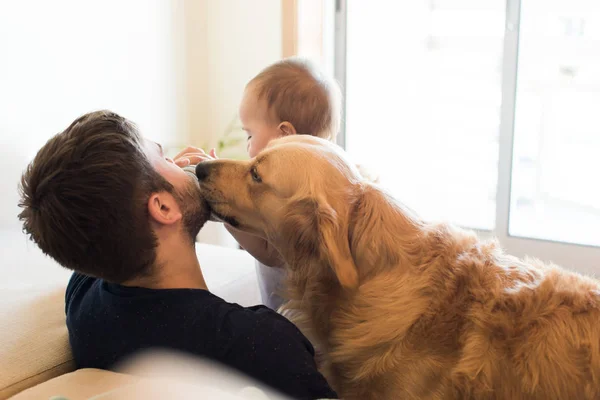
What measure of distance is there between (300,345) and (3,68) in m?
2.11

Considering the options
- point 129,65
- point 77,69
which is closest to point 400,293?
point 77,69

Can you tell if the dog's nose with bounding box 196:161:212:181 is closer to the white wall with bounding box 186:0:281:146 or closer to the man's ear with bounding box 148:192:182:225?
the man's ear with bounding box 148:192:182:225

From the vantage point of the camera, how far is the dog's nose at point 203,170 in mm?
1458

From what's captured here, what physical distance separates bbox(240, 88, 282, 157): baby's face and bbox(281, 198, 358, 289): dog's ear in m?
0.60

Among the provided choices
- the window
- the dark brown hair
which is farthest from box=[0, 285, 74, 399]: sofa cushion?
the window

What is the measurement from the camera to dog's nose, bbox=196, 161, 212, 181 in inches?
57.4

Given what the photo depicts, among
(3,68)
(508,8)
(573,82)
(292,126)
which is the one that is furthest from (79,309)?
(573,82)

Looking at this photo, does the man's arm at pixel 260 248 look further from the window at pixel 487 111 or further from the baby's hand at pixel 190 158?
the window at pixel 487 111

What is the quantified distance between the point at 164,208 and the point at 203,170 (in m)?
0.22

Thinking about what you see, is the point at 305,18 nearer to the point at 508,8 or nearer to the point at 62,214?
the point at 508,8

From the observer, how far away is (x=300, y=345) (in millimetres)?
1151

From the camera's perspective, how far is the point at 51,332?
4.64ft

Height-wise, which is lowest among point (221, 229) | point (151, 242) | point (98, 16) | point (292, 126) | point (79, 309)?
point (221, 229)

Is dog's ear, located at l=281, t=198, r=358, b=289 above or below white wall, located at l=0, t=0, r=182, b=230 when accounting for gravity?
below
